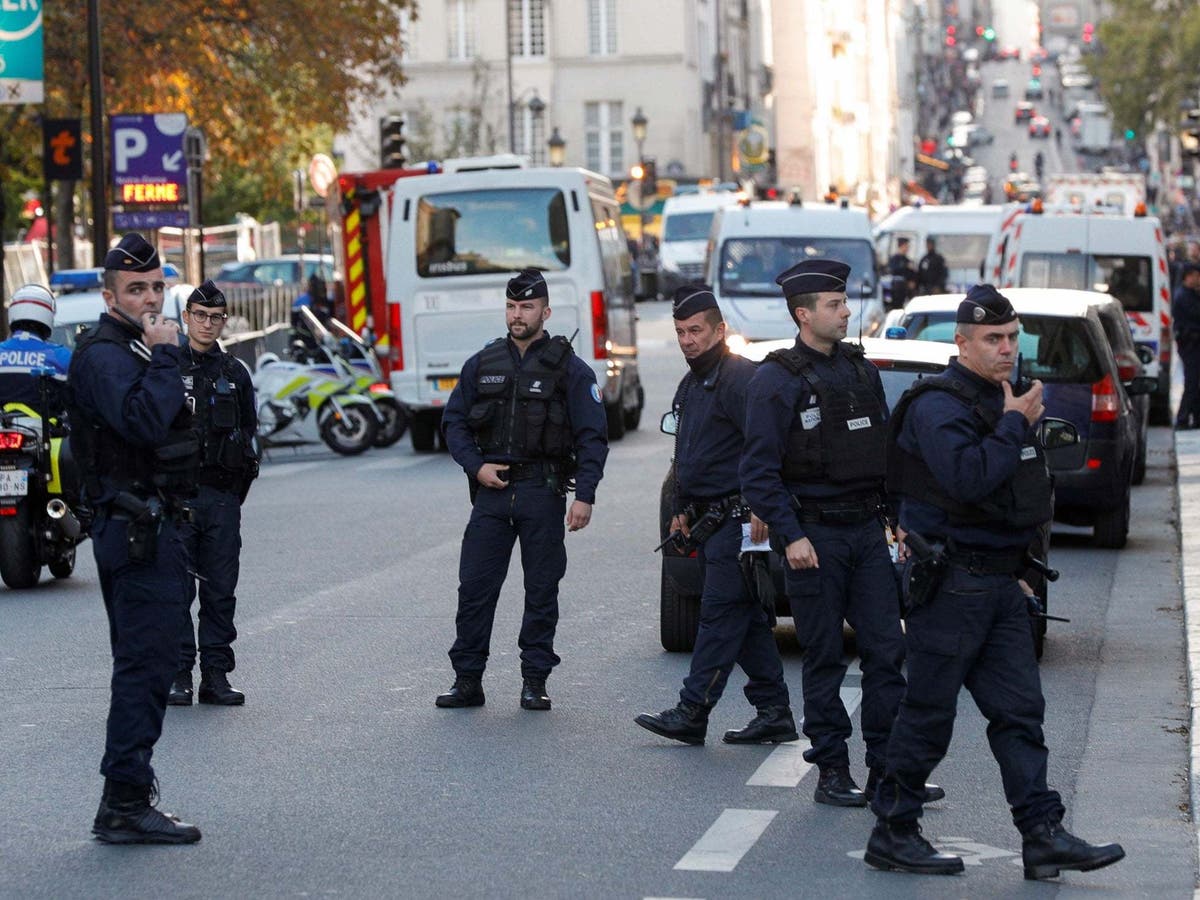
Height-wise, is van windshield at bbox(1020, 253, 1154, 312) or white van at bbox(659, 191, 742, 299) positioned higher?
white van at bbox(659, 191, 742, 299)

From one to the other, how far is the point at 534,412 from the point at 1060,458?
6.27 m

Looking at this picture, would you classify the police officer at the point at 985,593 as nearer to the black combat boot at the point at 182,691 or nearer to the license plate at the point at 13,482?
the black combat boot at the point at 182,691

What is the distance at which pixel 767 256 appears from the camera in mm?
29297

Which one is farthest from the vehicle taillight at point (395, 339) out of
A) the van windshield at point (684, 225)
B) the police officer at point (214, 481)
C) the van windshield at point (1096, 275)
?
the van windshield at point (684, 225)

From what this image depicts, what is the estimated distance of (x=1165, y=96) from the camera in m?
85.6

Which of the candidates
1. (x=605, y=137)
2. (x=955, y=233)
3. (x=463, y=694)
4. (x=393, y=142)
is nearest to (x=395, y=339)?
(x=393, y=142)

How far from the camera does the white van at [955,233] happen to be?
39.3 metres

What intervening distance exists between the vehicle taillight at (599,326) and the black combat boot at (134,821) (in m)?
16.0

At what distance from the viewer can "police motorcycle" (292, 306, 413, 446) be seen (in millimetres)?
23922

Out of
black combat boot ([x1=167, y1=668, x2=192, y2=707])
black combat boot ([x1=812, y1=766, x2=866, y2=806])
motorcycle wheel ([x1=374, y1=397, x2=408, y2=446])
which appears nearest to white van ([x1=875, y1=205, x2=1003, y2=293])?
motorcycle wheel ([x1=374, y1=397, x2=408, y2=446])

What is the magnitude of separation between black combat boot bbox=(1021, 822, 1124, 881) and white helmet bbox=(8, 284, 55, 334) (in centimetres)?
817

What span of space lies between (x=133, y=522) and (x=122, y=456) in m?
0.24

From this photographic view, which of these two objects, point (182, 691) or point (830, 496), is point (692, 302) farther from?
point (182, 691)

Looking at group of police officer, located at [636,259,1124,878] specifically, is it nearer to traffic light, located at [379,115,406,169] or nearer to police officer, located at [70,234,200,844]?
police officer, located at [70,234,200,844]
